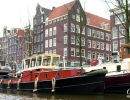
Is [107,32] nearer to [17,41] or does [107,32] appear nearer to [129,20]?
[17,41]

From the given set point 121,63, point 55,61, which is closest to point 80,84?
point 121,63

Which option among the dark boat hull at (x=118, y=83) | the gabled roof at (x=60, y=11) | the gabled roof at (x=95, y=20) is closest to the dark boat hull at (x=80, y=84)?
the dark boat hull at (x=118, y=83)

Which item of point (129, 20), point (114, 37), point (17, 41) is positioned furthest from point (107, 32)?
point (129, 20)

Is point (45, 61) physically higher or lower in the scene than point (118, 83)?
higher

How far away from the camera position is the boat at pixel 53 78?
59.1 ft

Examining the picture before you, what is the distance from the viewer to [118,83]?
19.0 metres

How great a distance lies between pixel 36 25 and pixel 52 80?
4025 cm

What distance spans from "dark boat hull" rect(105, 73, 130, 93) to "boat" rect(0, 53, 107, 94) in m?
1.40

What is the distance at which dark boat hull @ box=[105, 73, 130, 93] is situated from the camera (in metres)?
18.6

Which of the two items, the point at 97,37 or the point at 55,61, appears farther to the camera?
the point at 97,37

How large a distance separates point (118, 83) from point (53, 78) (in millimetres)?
4068

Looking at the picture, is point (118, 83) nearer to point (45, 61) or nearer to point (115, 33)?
point (45, 61)

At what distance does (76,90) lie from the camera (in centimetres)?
1848

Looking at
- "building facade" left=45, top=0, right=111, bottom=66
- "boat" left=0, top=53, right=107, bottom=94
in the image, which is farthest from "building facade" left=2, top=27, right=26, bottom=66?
"boat" left=0, top=53, right=107, bottom=94
